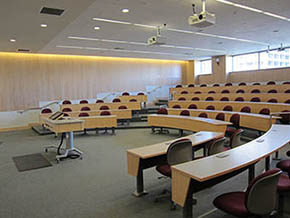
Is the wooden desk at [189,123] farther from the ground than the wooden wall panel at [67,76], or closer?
closer

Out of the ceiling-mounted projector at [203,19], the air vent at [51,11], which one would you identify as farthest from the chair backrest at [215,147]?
the air vent at [51,11]

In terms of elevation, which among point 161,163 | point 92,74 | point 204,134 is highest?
point 92,74

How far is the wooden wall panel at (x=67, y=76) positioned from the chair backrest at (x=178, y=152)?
10.4 meters

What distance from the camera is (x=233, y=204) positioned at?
238 cm

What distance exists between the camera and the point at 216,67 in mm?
15266

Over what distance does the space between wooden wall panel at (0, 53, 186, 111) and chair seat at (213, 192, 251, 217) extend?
11.5 metres

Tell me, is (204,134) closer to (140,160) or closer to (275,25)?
(140,160)

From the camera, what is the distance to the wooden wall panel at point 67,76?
11281 millimetres

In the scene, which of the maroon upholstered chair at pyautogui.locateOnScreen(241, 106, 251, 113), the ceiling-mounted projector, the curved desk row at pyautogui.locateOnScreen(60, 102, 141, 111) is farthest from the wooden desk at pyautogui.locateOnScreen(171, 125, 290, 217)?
the curved desk row at pyautogui.locateOnScreen(60, 102, 141, 111)

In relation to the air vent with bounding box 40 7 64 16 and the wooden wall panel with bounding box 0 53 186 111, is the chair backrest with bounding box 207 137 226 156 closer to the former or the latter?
the air vent with bounding box 40 7 64 16

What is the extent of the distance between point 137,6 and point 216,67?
35.9 ft

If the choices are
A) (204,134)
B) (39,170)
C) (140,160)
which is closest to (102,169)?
(39,170)

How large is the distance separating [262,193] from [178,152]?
4.68 feet

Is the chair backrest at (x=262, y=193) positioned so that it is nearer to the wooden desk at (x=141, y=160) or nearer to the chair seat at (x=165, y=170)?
the chair seat at (x=165, y=170)
